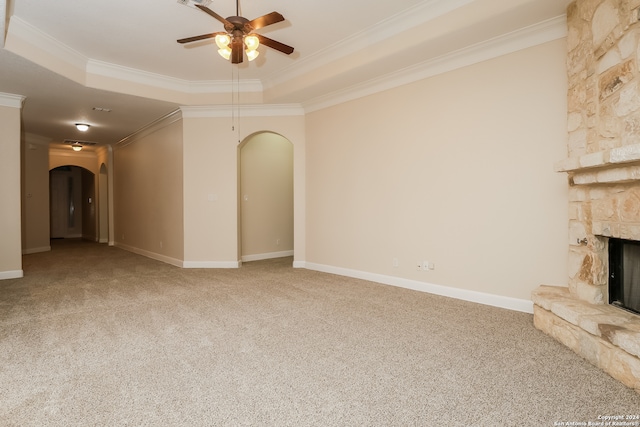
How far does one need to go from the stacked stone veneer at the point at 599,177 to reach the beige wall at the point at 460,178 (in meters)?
0.36

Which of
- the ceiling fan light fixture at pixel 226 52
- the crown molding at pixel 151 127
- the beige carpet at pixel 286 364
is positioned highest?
the crown molding at pixel 151 127

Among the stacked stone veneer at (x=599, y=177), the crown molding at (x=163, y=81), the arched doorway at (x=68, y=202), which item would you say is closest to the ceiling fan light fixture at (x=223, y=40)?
the crown molding at (x=163, y=81)

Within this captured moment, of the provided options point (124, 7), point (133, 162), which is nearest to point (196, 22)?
point (124, 7)

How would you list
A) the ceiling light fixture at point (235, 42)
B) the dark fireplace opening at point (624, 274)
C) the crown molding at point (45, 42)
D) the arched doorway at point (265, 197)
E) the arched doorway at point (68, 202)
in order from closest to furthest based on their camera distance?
the dark fireplace opening at point (624, 274) → the ceiling light fixture at point (235, 42) → the crown molding at point (45, 42) → the arched doorway at point (265, 197) → the arched doorway at point (68, 202)

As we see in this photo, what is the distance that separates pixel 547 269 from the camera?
3.47 meters

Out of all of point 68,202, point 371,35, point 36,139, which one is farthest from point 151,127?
point 68,202

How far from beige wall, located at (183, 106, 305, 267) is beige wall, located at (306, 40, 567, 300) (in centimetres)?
140

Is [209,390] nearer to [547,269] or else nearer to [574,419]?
[574,419]

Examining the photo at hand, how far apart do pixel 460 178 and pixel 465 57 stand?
4.60 ft

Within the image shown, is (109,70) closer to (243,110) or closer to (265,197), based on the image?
(243,110)

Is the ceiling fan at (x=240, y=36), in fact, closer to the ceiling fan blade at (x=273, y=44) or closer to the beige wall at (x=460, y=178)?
the ceiling fan blade at (x=273, y=44)

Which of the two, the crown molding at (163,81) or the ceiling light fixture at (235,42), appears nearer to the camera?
the ceiling light fixture at (235,42)

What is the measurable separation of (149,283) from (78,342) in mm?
2262

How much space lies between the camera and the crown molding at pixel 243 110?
6191 millimetres
